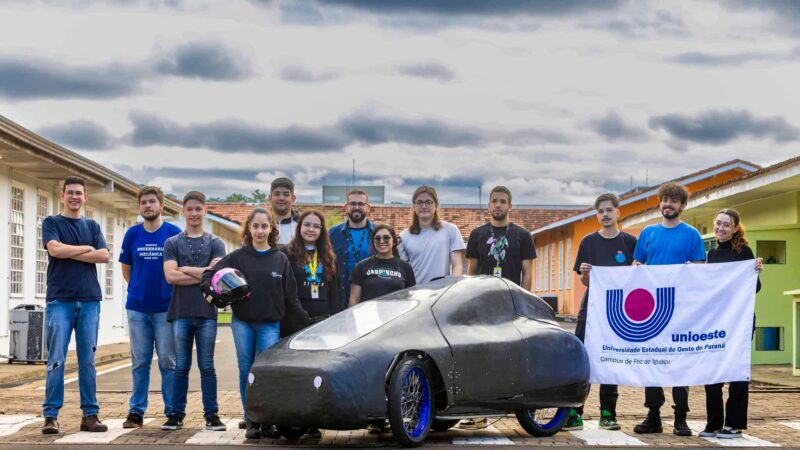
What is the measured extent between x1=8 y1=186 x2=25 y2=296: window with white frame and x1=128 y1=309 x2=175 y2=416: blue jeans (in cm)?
1472

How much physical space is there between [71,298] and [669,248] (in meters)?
5.55

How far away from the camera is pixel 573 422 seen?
12.2m

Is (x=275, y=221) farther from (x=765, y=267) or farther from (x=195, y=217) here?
(x=765, y=267)

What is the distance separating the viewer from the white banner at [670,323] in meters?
12.0

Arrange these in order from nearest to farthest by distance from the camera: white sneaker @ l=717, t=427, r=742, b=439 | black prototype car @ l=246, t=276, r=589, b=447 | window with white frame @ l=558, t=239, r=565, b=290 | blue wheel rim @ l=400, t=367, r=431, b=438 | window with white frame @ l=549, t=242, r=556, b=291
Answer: black prototype car @ l=246, t=276, r=589, b=447 < blue wheel rim @ l=400, t=367, r=431, b=438 < white sneaker @ l=717, t=427, r=742, b=439 < window with white frame @ l=558, t=239, r=565, b=290 < window with white frame @ l=549, t=242, r=556, b=291

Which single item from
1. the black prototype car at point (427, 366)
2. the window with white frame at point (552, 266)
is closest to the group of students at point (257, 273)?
the black prototype car at point (427, 366)

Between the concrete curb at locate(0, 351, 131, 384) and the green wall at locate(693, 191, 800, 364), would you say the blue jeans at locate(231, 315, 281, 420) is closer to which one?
the concrete curb at locate(0, 351, 131, 384)

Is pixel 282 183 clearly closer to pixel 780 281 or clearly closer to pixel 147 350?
pixel 147 350

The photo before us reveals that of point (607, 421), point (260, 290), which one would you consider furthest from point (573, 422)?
point (260, 290)

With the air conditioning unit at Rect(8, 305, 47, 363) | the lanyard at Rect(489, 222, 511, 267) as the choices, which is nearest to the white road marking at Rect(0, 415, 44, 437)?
the lanyard at Rect(489, 222, 511, 267)

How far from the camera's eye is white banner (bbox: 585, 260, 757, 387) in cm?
1203

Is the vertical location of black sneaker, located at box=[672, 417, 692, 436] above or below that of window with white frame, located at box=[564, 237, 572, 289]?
below

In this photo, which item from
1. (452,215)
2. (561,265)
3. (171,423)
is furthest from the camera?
(452,215)

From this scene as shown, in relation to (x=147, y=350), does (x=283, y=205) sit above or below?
above
